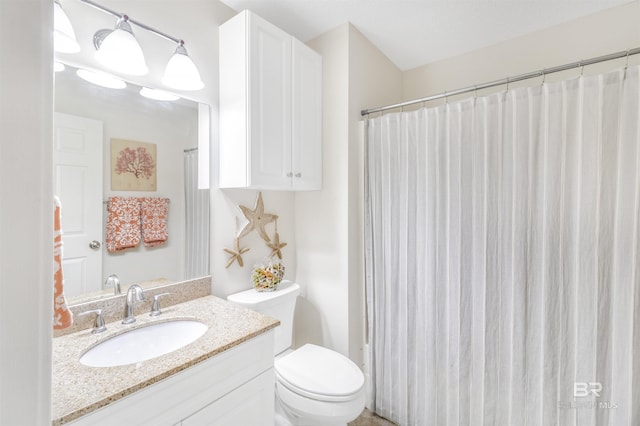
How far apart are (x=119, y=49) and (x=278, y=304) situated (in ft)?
4.63

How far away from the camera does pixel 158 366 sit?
0.91 m

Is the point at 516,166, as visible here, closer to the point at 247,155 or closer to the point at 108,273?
the point at 247,155

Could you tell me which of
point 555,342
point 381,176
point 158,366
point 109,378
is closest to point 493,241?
point 555,342

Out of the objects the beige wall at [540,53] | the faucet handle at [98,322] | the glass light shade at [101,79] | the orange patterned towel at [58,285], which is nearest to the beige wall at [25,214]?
the orange patterned towel at [58,285]

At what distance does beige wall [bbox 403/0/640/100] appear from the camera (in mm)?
1559

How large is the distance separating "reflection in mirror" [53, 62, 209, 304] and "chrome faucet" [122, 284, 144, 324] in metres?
0.07

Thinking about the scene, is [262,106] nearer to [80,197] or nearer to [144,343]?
[80,197]

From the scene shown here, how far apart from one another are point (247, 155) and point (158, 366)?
3.15 feet

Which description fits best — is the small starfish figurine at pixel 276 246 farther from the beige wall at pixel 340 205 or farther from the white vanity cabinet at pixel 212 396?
the white vanity cabinet at pixel 212 396

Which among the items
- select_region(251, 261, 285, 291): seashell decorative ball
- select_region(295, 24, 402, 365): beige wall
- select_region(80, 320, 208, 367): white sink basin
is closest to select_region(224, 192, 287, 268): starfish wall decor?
select_region(251, 261, 285, 291): seashell decorative ball

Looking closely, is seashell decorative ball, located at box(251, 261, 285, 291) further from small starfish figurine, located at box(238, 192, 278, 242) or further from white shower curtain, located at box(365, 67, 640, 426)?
white shower curtain, located at box(365, 67, 640, 426)

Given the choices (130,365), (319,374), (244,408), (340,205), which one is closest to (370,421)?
(319,374)

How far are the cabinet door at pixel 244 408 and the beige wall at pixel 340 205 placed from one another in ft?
2.42
